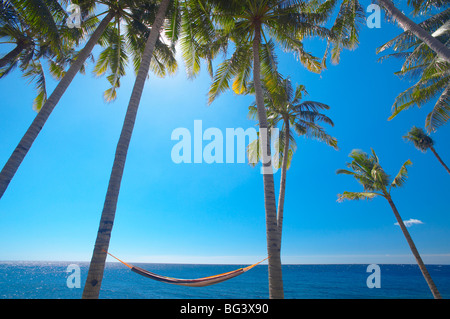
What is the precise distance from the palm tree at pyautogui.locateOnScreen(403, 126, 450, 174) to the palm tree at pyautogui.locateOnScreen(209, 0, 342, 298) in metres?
10.2

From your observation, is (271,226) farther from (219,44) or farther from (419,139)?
(419,139)

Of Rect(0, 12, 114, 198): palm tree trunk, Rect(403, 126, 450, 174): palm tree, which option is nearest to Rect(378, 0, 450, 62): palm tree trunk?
Rect(0, 12, 114, 198): palm tree trunk

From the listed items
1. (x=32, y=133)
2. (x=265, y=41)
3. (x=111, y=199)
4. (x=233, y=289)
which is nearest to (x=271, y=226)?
(x=111, y=199)

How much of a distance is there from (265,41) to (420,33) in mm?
3975

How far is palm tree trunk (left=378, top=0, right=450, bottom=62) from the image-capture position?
4438mm

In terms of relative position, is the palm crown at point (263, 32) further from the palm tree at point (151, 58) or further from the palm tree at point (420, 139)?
the palm tree at point (420, 139)

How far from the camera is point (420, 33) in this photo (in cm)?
476

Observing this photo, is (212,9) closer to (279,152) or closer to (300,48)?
(300,48)

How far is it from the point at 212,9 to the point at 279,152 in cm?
615

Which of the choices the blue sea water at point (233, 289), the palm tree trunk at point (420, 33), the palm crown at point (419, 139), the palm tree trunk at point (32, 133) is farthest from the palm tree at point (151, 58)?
the palm crown at point (419, 139)

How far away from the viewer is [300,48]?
24.4ft

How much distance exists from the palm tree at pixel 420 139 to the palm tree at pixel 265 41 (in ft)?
33.5

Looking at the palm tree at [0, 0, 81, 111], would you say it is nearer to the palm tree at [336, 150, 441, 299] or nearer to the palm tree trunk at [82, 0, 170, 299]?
the palm tree trunk at [82, 0, 170, 299]
